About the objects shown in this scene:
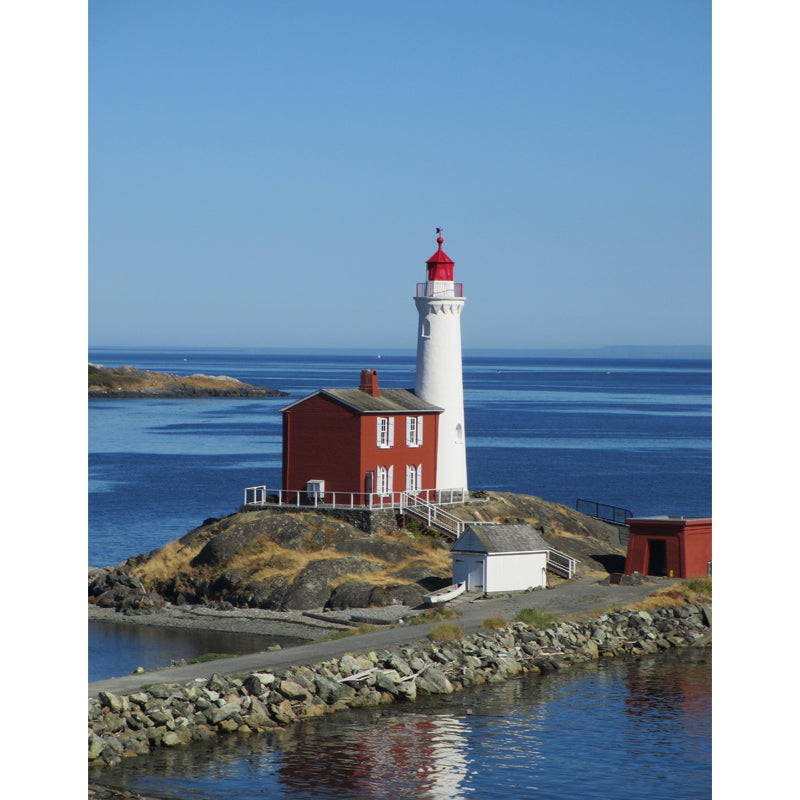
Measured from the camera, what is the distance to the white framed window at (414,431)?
36156 mm

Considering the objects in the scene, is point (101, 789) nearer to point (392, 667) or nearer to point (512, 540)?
point (392, 667)

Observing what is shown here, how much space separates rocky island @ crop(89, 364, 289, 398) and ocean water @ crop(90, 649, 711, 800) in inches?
5440

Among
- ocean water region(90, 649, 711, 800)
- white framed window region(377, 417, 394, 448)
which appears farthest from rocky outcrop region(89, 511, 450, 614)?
ocean water region(90, 649, 711, 800)

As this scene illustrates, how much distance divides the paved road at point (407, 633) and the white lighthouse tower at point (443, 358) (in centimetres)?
699

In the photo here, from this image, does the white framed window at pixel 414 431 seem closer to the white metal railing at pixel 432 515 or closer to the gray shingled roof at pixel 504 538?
the white metal railing at pixel 432 515

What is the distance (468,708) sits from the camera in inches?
811

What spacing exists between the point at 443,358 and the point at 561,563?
Result: 781cm

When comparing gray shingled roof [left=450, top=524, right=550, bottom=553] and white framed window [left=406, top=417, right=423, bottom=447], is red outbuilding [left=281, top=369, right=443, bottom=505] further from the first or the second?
gray shingled roof [left=450, top=524, right=550, bottom=553]

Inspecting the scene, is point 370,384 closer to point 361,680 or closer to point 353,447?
point 353,447

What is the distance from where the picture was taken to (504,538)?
30.3 m

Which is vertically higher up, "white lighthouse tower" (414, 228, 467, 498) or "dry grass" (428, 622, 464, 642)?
"white lighthouse tower" (414, 228, 467, 498)

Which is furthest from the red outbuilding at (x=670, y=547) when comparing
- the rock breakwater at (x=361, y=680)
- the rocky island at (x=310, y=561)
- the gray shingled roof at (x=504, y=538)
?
the rock breakwater at (x=361, y=680)

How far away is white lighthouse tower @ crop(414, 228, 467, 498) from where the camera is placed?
36.8m
